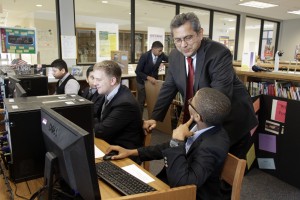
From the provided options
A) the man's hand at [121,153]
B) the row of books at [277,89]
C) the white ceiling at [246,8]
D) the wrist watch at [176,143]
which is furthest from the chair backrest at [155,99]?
the white ceiling at [246,8]

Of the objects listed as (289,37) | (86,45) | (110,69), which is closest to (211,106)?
(110,69)

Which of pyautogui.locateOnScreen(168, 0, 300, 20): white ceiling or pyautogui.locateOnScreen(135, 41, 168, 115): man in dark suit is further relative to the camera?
pyautogui.locateOnScreen(168, 0, 300, 20): white ceiling

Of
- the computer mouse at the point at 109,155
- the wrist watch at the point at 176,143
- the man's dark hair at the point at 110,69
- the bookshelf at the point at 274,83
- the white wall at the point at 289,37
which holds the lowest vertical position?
the computer mouse at the point at 109,155

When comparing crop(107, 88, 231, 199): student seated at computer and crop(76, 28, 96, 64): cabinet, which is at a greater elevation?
crop(76, 28, 96, 64): cabinet

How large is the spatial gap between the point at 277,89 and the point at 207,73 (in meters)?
1.38

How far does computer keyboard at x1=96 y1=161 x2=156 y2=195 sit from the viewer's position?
1.10 m

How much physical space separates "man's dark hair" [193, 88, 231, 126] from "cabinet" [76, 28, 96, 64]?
4396mm

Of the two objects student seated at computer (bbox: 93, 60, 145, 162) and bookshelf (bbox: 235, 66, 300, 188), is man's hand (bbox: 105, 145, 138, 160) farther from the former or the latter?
bookshelf (bbox: 235, 66, 300, 188)

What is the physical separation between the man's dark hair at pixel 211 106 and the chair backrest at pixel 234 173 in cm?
19

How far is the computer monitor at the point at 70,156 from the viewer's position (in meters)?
0.69

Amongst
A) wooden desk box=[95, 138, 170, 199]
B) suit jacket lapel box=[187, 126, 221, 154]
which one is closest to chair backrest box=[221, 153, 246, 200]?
suit jacket lapel box=[187, 126, 221, 154]

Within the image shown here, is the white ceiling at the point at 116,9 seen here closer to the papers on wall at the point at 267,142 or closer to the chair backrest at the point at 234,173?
the papers on wall at the point at 267,142

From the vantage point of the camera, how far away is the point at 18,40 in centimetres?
362

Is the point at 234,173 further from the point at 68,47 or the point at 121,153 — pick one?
the point at 68,47
